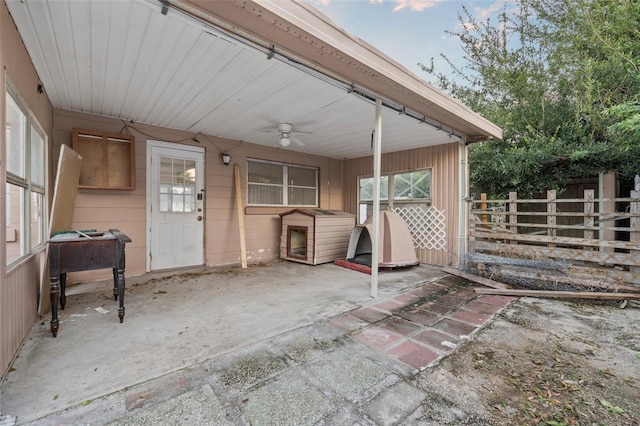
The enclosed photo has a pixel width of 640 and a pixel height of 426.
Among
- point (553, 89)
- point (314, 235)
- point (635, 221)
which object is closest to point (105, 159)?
point (314, 235)

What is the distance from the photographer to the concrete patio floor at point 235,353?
4.76ft

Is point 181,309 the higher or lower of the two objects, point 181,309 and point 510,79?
the lower

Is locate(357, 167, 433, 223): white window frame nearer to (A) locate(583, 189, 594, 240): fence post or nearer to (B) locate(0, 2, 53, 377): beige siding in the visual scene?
(A) locate(583, 189, 594, 240): fence post

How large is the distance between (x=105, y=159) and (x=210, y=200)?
1.60 metres

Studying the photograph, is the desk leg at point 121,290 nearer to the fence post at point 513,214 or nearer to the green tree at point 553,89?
the fence post at point 513,214

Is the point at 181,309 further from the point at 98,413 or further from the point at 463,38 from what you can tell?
the point at 463,38

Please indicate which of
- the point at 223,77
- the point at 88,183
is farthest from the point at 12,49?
the point at 88,183

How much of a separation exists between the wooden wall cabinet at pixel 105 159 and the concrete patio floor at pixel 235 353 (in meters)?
1.48

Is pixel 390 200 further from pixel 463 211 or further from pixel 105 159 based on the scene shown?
pixel 105 159

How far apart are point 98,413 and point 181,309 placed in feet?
4.92

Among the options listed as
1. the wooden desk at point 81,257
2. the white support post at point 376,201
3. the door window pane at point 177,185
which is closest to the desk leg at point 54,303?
the wooden desk at point 81,257

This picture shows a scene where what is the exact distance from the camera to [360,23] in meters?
5.14

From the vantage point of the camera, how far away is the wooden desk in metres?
2.21

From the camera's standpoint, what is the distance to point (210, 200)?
4.96m
